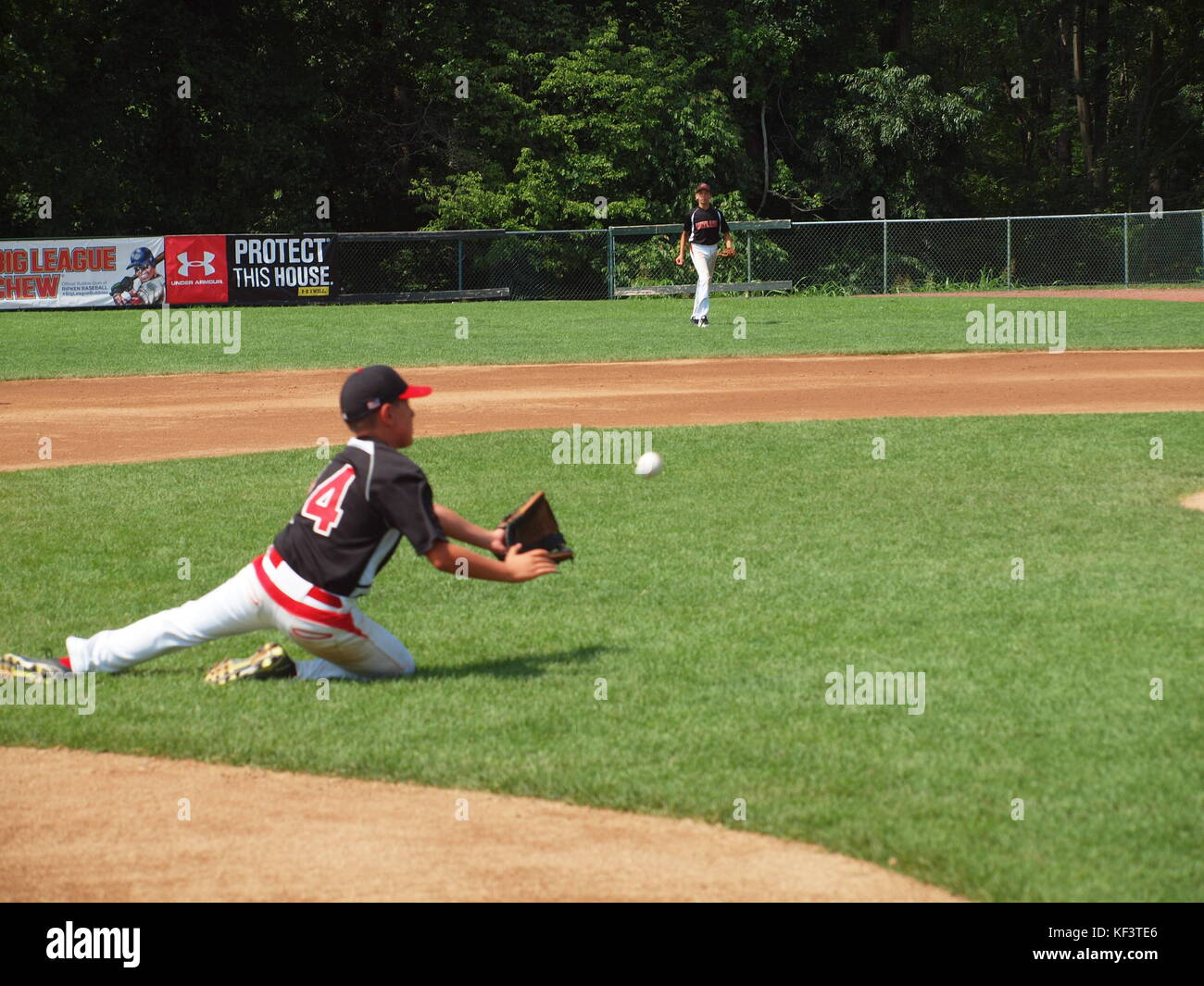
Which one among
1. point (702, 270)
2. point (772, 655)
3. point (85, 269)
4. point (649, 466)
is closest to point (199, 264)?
point (85, 269)

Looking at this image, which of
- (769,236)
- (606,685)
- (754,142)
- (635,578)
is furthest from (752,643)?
(754,142)

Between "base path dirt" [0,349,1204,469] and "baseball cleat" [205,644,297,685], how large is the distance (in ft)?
23.2

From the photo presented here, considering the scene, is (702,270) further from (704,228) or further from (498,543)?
(498,543)

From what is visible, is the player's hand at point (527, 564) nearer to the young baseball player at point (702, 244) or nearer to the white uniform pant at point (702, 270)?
the white uniform pant at point (702, 270)

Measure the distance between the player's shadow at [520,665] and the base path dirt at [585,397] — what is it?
24.0 feet

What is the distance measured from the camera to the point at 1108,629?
7.18m

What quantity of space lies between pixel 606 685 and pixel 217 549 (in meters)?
3.85

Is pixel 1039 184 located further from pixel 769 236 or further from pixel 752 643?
pixel 752 643

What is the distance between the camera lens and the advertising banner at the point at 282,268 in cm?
3284

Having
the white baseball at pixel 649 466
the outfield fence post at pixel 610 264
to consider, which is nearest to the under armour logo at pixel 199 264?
the outfield fence post at pixel 610 264

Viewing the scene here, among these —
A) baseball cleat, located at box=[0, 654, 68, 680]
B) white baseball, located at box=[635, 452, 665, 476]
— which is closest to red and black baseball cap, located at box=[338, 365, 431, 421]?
baseball cleat, located at box=[0, 654, 68, 680]

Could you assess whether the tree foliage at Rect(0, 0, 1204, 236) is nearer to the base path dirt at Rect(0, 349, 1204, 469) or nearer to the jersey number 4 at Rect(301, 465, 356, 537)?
the base path dirt at Rect(0, 349, 1204, 469)

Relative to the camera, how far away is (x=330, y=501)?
21.1ft

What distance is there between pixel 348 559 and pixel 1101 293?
3000 centimetres
